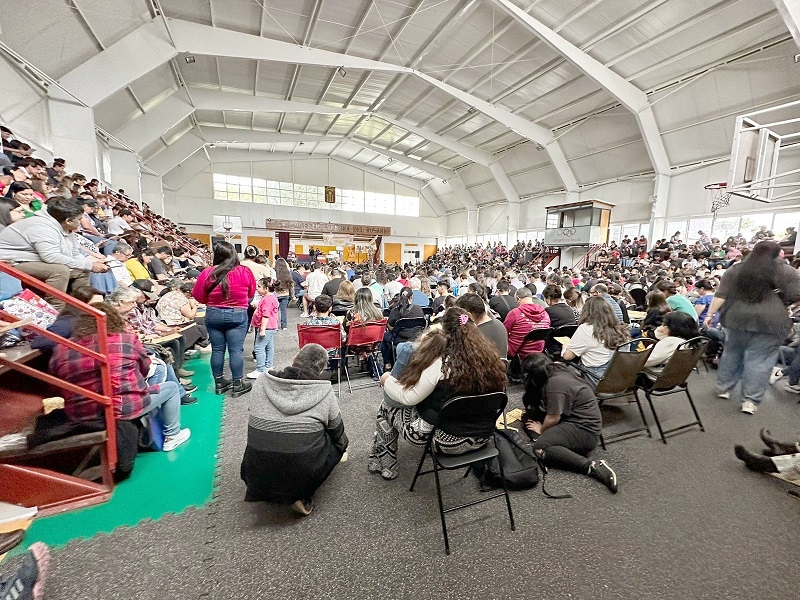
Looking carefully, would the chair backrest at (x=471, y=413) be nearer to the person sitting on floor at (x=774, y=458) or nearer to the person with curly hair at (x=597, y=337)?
the person with curly hair at (x=597, y=337)

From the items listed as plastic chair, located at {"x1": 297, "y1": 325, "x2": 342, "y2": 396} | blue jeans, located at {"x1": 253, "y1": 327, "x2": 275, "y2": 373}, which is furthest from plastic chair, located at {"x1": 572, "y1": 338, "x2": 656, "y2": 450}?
blue jeans, located at {"x1": 253, "y1": 327, "x2": 275, "y2": 373}

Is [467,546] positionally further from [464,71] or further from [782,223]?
[782,223]

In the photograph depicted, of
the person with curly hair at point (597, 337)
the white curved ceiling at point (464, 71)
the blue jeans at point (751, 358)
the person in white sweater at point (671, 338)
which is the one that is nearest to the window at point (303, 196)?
the white curved ceiling at point (464, 71)

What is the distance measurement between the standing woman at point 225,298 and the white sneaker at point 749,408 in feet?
16.8

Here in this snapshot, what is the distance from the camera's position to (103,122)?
997 cm

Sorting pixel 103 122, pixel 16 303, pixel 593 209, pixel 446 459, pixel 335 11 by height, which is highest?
pixel 335 11

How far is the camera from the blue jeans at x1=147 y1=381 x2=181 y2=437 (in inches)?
97.9

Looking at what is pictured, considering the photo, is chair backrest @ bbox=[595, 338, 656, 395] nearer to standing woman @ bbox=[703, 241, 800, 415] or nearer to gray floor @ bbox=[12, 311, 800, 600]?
gray floor @ bbox=[12, 311, 800, 600]

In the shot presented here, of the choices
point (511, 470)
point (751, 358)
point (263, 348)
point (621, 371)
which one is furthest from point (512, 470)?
point (263, 348)

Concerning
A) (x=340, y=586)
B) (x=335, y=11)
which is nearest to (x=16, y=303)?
(x=340, y=586)

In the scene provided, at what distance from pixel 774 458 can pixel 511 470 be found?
1.89 m

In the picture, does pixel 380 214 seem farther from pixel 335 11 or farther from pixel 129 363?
pixel 129 363

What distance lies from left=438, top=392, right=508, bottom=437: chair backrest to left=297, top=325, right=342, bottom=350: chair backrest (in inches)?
79.4

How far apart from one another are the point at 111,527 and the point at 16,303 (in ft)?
5.32
